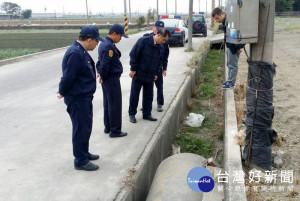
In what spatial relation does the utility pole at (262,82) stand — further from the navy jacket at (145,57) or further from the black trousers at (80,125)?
the black trousers at (80,125)

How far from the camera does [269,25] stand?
14.3ft

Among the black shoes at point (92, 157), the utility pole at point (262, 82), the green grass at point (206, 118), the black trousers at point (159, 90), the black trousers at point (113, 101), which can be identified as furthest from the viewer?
the black trousers at point (159, 90)

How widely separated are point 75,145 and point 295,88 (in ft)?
23.7

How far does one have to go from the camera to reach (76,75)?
393cm

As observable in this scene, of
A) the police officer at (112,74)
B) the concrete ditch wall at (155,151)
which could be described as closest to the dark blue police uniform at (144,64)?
the concrete ditch wall at (155,151)

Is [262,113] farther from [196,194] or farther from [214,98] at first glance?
[214,98]

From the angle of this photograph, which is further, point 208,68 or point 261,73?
point 208,68

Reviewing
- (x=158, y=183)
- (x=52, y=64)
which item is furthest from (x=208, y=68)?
(x=158, y=183)

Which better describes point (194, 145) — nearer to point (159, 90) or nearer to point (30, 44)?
point (159, 90)

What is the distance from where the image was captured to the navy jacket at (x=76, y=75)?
12.7 ft

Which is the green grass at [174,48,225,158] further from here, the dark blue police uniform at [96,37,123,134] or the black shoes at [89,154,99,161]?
the black shoes at [89,154,99,161]

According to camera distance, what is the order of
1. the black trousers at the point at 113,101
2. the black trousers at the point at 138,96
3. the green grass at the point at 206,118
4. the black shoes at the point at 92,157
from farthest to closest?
the green grass at the point at 206,118 < the black trousers at the point at 138,96 < the black trousers at the point at 113,101 < the black shoes at the point at 92,157

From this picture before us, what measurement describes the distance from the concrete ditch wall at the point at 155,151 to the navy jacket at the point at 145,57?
863mm

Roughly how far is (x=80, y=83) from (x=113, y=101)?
1202 mm
